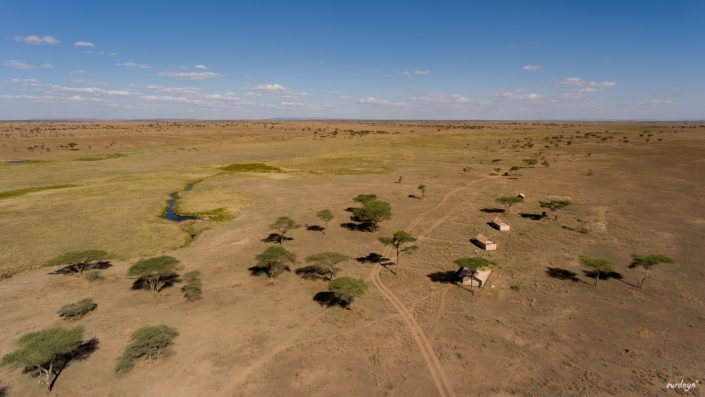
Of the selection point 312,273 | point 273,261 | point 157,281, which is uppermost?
point 273,261

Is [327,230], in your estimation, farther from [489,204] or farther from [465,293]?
[489,204]

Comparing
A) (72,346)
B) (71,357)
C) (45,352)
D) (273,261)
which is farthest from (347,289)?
(45,352)

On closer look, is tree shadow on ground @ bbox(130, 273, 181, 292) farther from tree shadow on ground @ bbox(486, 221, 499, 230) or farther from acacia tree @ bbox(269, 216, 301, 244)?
tree shadow on ground @ bbox(486, 221, 499, 230)

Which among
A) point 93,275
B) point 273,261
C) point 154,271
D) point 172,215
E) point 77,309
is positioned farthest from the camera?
point 172,215

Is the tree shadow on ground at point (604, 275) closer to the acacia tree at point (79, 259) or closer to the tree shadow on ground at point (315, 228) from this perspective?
the tree shadow on ground at point (315, 228)

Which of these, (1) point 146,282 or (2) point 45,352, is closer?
(2) point 45,352

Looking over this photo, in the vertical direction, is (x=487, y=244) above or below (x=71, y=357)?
above

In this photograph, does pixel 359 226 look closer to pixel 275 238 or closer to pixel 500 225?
pixel 275 238

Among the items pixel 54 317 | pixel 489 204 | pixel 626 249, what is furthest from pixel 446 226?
pixel 54 317
